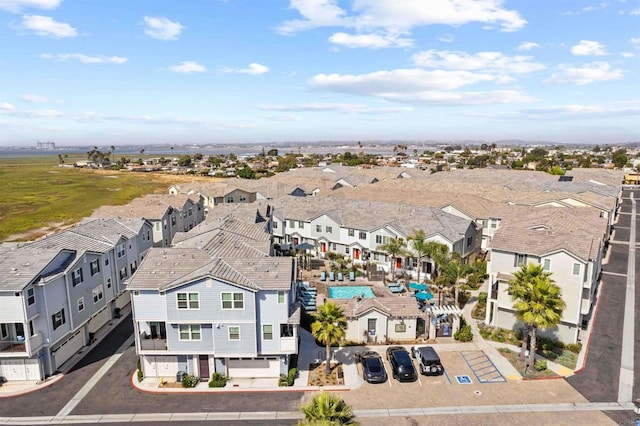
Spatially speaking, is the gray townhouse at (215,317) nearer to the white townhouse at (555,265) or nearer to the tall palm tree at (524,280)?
the tall palm tree at (524,280)

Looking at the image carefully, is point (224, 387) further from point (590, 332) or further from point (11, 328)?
point (590, 332)

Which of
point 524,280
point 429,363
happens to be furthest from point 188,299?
point 524,280

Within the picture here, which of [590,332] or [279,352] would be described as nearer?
[279,352]

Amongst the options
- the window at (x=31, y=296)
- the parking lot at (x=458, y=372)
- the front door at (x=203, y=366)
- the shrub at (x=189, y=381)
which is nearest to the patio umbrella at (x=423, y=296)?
the parking lot at (x=458, y=372)

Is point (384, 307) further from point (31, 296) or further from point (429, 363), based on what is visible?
point (31, 296)

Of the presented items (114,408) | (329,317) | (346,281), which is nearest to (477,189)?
(346,281)
